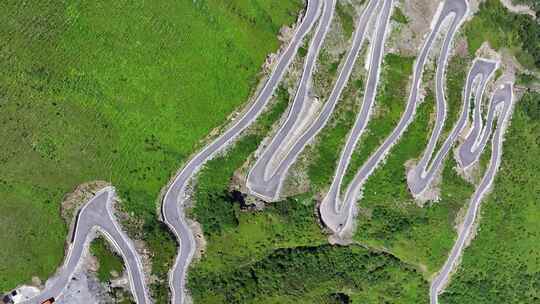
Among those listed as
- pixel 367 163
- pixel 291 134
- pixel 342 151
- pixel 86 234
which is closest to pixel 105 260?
pixel 86 234

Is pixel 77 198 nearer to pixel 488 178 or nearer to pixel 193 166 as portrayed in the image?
pixel 193 166

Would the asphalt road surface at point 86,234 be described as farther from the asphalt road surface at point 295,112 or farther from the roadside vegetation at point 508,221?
the roadside vegetation at point 508,221

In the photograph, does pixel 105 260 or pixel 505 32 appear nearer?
pixel 105 260

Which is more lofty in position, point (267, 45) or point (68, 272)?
point (267, 45)

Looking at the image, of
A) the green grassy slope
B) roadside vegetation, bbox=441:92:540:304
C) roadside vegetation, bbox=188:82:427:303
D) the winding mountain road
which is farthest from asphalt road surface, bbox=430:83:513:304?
the green grassy slope

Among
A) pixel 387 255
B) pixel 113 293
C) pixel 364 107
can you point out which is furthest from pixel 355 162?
pixel 113 293

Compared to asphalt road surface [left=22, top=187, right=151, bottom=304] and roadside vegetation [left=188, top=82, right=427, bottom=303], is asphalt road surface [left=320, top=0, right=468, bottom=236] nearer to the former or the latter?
roadside vegetation [left=188, top=82, right=427, bottom=303]

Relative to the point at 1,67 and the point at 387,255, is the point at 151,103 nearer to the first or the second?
the point at 1,67
